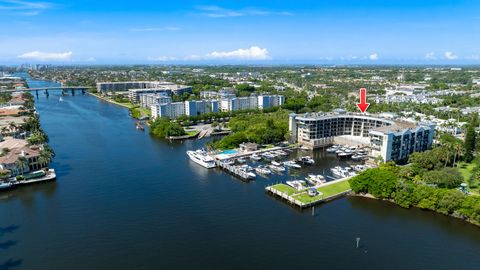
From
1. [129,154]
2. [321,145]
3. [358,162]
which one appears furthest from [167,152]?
[358,162]

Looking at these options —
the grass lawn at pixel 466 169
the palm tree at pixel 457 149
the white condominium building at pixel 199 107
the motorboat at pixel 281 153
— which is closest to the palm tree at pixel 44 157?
the motorboat at pixel 281 153

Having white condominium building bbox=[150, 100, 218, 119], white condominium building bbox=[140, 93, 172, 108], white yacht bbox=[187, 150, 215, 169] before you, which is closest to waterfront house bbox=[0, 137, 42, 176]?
white yacht bbox=[187, 150, 215, 169]

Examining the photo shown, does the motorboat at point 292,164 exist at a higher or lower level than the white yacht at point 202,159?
lower

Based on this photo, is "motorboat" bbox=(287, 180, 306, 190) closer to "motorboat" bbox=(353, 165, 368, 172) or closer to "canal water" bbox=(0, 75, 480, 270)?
"canal water" bbox=(0, 75, 480, 270)

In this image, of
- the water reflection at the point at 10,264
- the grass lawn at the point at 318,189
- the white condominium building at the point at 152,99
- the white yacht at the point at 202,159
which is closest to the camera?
the water reflection at the point at 10,264

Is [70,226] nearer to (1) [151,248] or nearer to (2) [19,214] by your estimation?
(2) [19,214]

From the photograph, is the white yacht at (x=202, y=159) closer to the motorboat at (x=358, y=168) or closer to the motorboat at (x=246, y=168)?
the motorboat at (x=246, y=168)

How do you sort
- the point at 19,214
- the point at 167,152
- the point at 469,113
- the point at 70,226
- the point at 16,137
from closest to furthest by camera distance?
the point at 70,226 < the point at 19,214 < the point at 167,152 < the point at 16,137 < the point at 469,113
